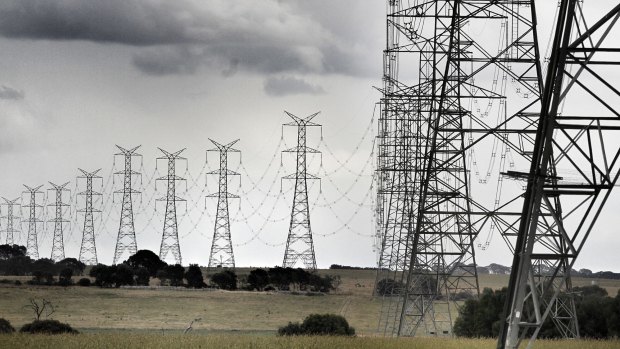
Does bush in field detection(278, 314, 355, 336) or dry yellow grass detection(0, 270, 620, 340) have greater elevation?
dry yellow grass detection(0, 270, 620, 340)

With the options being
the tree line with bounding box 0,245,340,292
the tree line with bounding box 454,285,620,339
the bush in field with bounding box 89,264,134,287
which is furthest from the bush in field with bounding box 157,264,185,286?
the tree line with bounding box 454,285,620,339

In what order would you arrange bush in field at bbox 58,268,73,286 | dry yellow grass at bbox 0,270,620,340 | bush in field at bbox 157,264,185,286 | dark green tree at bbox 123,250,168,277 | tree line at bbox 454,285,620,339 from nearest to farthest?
tree line at bbox 454,285,620,339, dry yellow grass at bbox 0,270,620,340, bush in field at bbox 58,268,73,286, bush in field at bbox 157,264,185,286, dark green tree at bbox 123,250,168,277

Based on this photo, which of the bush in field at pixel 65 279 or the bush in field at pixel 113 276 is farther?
the bush in field at pixel 113 276

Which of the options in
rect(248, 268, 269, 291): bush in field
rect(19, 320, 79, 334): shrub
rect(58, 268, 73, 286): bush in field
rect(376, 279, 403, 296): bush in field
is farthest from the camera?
rect(248, 268, 269, 291): bush in field

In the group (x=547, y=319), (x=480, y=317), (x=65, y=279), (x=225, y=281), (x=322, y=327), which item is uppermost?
(x=225, y=281)

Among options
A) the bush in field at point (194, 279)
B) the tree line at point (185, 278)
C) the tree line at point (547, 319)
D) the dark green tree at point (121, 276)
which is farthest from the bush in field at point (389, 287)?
the dark green tree at point (121, 276)

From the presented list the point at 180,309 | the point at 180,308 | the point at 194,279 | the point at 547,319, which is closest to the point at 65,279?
the point at 194,279

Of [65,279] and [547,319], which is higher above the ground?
[65,279]

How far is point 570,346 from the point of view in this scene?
140 ft

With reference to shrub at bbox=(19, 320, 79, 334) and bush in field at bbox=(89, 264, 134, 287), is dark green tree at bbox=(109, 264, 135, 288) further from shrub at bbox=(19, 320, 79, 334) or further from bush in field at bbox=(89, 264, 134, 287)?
shrub at bbox=(19, 320, 79, 334)

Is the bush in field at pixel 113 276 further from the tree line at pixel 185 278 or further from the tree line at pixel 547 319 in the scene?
the tree line at pixel 547 319

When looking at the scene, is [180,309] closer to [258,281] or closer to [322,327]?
[258,281]

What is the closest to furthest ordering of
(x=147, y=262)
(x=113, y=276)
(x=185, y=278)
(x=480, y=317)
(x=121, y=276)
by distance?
(x=480, y=317) → (x=113, y=276) → (x=121, y=276) → (x=185, y=278) → (x=147, y=262)

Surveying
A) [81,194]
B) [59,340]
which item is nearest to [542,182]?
[59,340]
